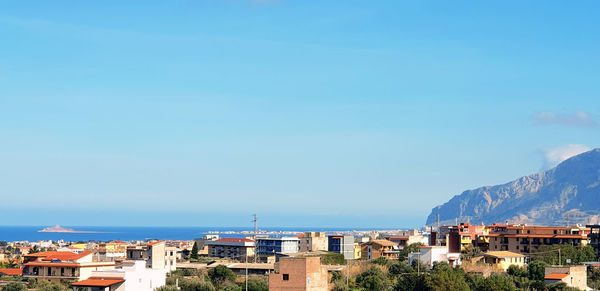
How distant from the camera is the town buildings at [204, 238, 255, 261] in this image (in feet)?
390

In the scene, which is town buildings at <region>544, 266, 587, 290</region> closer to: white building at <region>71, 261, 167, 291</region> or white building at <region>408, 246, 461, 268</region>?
white building at <region>408, 246, 461, 268</region>

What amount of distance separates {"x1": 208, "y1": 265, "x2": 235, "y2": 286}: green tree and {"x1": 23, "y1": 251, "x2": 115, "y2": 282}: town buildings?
10715 mm

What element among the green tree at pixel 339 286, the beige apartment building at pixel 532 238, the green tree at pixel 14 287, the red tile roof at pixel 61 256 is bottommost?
the green tree at pixel 339 286

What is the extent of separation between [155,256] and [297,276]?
41411mm

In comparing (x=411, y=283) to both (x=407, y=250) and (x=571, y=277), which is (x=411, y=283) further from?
(x=407, y=250)

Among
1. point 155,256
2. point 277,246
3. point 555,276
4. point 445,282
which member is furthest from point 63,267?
point 277,246

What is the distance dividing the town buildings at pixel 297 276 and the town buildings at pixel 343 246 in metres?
61.6

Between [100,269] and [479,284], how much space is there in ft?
109

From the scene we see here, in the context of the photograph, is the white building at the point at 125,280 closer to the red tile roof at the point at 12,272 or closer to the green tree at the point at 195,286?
the green tree at the point at 195,286

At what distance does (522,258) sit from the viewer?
307 feet

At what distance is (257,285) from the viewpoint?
2940 inches

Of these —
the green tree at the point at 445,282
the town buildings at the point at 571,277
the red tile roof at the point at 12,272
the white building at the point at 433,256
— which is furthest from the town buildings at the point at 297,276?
the white building at the point at 433,256

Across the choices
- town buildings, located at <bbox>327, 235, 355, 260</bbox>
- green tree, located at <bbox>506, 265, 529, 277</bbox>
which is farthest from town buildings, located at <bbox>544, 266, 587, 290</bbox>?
town buildings, located at <bbox>327, 235, 355, 260</bbox>

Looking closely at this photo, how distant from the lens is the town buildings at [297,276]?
53.9 meters
